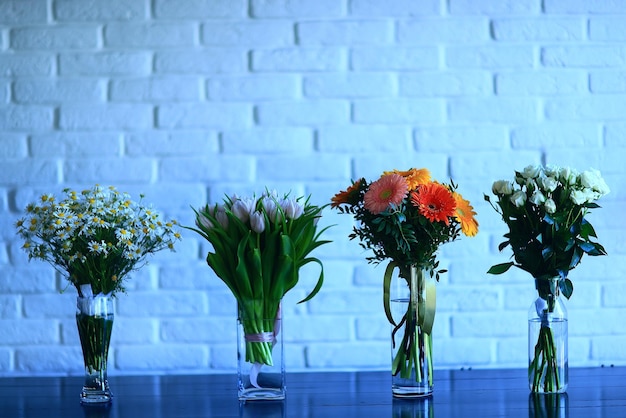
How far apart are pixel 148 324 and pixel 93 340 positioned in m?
0.47

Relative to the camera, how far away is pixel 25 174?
2.06 m

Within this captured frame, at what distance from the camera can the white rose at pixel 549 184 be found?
157cm

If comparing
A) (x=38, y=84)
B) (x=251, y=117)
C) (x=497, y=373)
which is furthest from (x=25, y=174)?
(x=497, y=373)

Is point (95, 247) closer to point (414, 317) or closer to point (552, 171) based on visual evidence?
point (414, 317)

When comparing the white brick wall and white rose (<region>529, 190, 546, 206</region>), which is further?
the white brick wall

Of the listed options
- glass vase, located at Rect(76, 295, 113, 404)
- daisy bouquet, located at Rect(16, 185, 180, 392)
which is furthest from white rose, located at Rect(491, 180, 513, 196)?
glass vase, located at Rect(76, 295, 113, 404)

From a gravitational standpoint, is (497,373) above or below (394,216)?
below

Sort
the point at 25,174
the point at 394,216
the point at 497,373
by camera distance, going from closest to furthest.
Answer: the point at 394,216 < the point at 497,373 < the point at 25,174

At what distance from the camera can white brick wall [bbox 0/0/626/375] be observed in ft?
6.76

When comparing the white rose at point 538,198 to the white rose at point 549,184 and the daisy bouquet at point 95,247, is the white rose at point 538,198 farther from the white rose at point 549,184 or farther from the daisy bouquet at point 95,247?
the daisy bouquet at point 95,247

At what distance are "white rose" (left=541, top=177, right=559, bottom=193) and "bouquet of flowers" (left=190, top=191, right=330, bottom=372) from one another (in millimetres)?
413

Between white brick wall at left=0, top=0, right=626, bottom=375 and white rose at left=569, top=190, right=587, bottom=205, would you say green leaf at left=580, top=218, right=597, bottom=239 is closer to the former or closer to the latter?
white rose at left=569, top=190, right=587, bottom=205

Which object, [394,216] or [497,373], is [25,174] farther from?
[497,373]

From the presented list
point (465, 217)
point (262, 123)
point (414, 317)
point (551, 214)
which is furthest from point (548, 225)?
point (262, 123)
